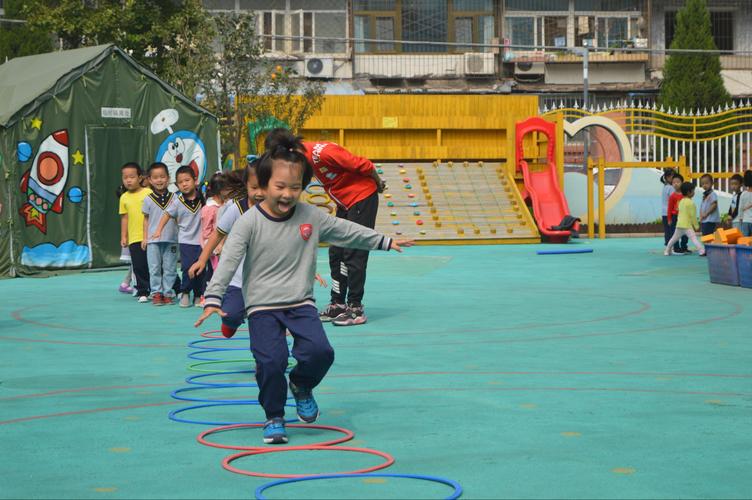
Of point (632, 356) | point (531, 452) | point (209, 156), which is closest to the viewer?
point (531, 452)

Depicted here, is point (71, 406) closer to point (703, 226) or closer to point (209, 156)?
point (209, 156)

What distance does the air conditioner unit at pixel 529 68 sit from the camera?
41125 mm

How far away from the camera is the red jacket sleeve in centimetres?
1100

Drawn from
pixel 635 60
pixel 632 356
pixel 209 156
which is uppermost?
pixel 635 60

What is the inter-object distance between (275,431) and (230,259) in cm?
93

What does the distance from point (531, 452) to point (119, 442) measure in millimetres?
1984

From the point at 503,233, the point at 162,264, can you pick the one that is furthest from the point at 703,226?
the point at 162,264

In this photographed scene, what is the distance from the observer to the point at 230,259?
612 cm

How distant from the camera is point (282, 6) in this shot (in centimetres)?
4062

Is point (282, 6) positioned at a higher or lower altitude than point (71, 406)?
higher

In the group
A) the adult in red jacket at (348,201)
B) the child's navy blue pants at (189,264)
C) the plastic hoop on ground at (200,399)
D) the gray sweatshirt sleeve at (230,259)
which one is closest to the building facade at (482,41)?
the child's navy blue pants at (189,264)

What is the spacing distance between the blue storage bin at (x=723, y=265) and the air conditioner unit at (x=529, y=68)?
2659 centimetres

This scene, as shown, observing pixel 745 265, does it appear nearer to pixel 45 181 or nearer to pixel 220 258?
pixel 220 258

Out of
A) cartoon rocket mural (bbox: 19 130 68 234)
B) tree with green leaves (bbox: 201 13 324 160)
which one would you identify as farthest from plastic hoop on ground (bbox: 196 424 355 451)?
tree with green leaves (bbox: 201 13 324 160)
